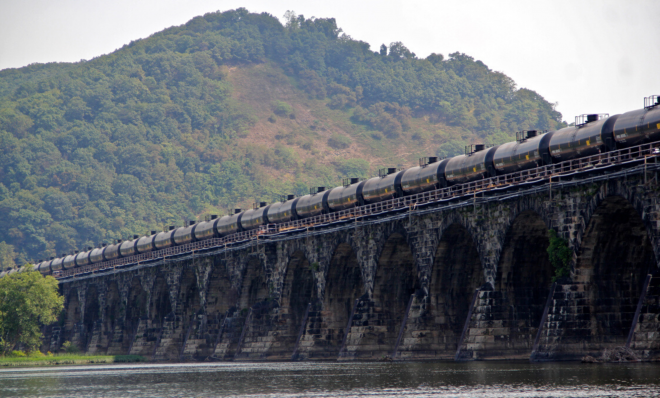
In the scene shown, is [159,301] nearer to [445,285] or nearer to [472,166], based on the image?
[445,285]

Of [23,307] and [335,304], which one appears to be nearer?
[335,304]

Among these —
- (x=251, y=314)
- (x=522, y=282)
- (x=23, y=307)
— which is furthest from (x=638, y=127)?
(x=23, y=307)

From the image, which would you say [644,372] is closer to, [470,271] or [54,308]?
[470,271]

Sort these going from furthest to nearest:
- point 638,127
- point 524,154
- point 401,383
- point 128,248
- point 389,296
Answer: point 128,248
point 389,296
point 524,154
point 638,127
point 401,383

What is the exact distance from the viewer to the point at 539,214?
46.5 m

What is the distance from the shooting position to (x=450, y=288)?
5556cm

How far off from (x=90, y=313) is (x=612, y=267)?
80.6 meters

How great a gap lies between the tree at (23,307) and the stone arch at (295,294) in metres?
31.6

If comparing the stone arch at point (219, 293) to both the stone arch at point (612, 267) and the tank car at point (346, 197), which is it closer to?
the tank car at point (346, 197)

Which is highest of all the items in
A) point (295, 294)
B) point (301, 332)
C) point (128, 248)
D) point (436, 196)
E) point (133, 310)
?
point (128, 248)

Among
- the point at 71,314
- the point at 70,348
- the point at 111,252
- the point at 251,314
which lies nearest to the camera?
the point at 251,314

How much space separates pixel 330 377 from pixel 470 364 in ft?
26.3

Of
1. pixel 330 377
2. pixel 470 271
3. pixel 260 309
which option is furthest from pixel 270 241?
pixel 330 377

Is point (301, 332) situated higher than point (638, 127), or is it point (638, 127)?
point (638, 127)
